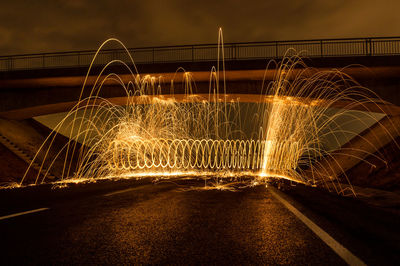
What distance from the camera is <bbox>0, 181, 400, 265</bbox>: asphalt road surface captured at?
3846 mm

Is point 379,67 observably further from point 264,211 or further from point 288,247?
point 288,247

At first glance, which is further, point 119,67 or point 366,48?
point 119,67

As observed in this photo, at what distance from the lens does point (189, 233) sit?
16.6 feet

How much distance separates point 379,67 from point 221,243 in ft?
→ 71.5

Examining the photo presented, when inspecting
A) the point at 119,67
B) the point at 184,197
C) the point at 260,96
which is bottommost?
the point at 184,197

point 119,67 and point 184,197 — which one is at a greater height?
point 119,67

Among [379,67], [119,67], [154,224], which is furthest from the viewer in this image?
[119,67]

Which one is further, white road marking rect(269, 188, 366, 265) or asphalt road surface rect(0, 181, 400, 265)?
asphalt road surface rect(0, 181, 400, 265)

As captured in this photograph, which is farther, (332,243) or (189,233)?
(189,233)

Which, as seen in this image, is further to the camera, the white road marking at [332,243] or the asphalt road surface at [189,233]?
the asphalt road surface at [189,233]

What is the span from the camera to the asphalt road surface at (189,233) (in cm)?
385

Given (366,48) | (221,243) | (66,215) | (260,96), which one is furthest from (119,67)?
(221,243)

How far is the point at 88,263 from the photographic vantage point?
11.9ft

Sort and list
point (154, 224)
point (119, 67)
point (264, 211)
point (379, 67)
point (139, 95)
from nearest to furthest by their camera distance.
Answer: point (154, 224), point (264, 211), point (379, 67), point (119, 67), point (139, 95)
